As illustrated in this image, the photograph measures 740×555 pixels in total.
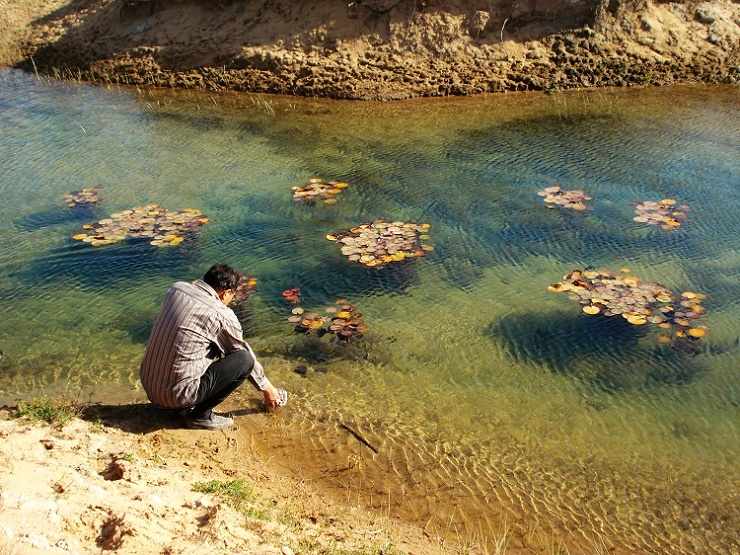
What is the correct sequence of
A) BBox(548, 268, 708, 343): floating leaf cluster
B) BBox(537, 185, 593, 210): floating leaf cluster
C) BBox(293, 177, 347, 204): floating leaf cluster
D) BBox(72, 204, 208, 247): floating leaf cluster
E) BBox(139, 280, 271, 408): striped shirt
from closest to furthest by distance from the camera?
1. BBox(139, 280, 271, 408): striped shirt
2. BBox(548, 268, 708, 343): floating leaf cluster
3. BBox(72, 204, 208, 247): floating leaf cluster
4. BBox(537, 185, 593, 210): floating leaf cluster
5. BBox(293, 177, 347, 204): floating leaf cluster

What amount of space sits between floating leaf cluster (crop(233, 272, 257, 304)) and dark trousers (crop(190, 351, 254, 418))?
213 centimetres

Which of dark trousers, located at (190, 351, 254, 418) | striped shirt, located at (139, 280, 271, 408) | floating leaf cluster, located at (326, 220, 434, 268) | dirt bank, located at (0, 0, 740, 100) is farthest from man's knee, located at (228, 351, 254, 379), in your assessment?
dirt bank, located at (0, 0, 740, 100)

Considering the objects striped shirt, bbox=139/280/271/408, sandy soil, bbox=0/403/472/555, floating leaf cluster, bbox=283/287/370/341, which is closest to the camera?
sandy soil, bbox=0/403/472/555

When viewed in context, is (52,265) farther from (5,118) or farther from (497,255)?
(5,118)

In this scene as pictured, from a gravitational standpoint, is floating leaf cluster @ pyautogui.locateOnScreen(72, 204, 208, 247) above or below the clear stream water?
above

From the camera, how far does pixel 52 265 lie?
7855 millimetres

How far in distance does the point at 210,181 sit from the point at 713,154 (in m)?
7.91

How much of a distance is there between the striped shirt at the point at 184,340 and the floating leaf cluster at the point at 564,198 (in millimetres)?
5758

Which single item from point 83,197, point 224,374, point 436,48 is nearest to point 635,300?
point 224,374

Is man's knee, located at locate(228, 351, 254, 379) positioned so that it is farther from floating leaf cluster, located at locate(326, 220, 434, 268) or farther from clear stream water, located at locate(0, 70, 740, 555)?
floating leaf cluster, located at locate(326, 220, 434, 268)

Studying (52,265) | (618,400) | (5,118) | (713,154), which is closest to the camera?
(618,400)

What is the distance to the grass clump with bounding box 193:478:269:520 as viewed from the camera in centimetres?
425

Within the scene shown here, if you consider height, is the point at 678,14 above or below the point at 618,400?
above

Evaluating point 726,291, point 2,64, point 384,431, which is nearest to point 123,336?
point 384,431
